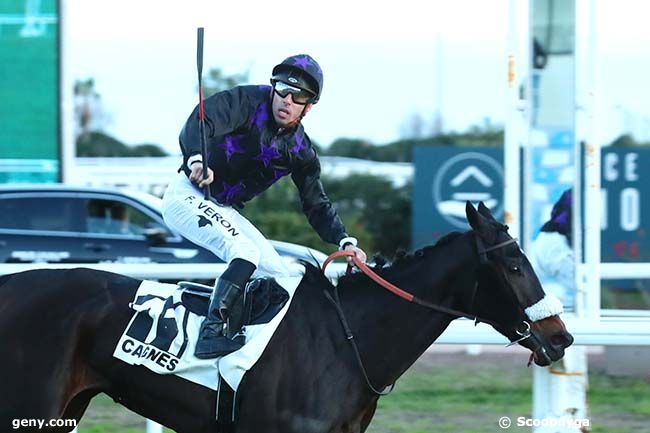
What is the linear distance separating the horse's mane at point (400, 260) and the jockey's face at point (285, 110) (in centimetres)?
75

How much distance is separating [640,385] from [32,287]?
197 inches

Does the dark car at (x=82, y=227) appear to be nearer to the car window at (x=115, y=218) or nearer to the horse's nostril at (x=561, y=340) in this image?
the car window at (x=115, y=218)

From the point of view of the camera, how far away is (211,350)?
16.3 feet

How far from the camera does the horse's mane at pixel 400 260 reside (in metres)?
5.23

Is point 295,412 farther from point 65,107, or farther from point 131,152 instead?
point 131,152

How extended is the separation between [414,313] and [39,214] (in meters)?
7.47

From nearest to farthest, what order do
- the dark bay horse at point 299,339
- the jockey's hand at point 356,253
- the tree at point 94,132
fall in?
the dark bay horse at point 299,339 → the jockey's hand at point 356,253 → the tree at point 94,132

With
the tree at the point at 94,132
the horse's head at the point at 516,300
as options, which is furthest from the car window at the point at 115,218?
the tree at the point at 94,132

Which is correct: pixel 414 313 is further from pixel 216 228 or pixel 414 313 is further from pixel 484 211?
pixel 216 228

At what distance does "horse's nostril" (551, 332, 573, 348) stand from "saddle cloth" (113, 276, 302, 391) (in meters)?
1.18

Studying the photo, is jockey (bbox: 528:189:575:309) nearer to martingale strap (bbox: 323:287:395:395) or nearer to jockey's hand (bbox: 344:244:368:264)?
jockey's hand (bbox: 344:244:368:264)

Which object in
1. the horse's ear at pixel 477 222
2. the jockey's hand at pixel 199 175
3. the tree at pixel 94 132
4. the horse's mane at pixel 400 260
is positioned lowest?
the horse's mane at pixel 400 260

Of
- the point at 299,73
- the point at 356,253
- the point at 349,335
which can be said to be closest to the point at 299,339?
the point at 349,335

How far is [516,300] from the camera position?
4992 mm
